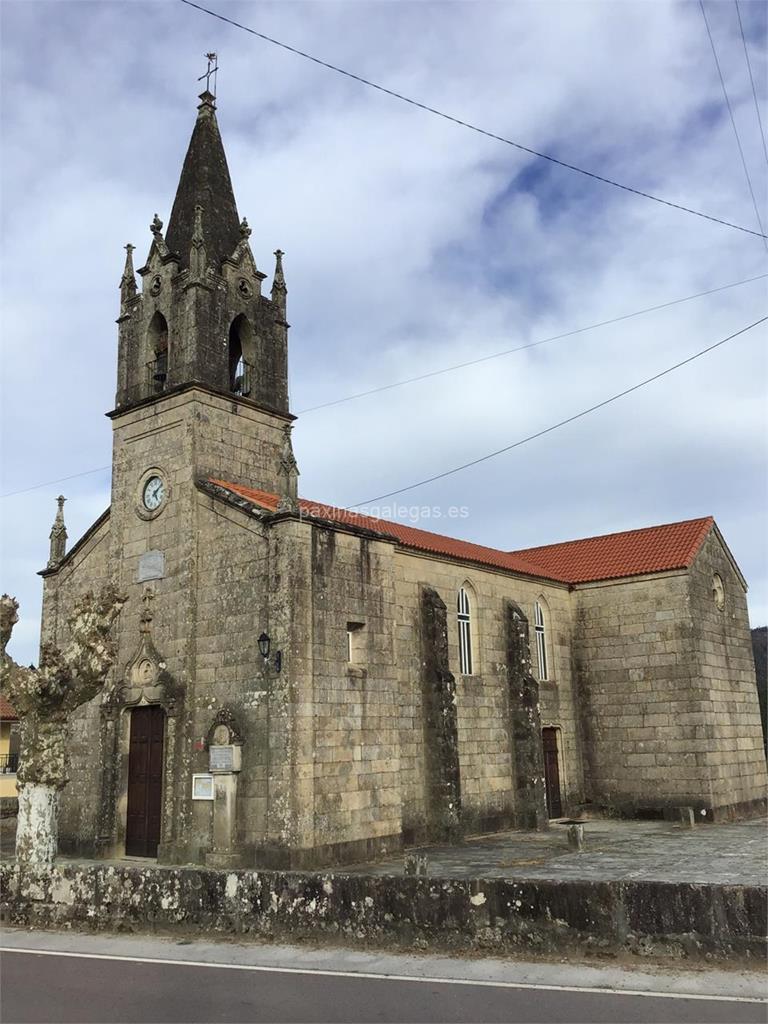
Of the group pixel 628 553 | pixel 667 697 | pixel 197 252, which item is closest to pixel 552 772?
pixel 667 697

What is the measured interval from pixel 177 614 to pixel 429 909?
11514 mm

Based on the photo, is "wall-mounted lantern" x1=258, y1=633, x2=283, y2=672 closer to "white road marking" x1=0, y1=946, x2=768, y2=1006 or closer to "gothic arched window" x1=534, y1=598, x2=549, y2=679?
"white road marking" x1=0, y1=946, x2=768, y2=1006

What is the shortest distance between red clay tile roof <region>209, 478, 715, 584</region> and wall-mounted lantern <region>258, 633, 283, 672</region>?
553 cm

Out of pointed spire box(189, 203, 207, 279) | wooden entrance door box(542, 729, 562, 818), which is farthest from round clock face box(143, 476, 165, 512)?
wooden entrance door box(542, 729, 562, 818)

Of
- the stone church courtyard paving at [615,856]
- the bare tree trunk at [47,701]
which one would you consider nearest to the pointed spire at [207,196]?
the bare tree trunk at [47,701]

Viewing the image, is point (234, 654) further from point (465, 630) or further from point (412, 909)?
point (412, 909)

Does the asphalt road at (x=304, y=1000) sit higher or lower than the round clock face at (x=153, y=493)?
lower

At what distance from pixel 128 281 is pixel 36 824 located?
15404 mm

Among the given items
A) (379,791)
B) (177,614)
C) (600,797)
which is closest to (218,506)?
(177,614)

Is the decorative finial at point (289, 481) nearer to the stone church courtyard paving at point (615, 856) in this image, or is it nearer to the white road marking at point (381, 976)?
the stone church courtyard paving at point (615, 856)

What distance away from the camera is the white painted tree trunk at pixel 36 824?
13.9 metres

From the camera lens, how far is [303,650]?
18.2m

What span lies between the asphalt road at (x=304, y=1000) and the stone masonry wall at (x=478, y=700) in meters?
12.1

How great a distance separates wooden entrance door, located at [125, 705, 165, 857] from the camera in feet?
64.2
